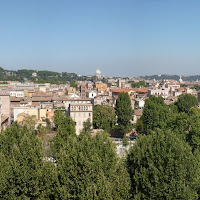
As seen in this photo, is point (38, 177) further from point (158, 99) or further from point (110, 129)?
point (158, 99)

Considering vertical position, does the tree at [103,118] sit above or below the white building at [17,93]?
below

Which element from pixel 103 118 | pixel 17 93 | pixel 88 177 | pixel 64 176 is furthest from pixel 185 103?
pixel 64 176

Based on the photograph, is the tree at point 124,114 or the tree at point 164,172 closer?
the tree at point 164,172

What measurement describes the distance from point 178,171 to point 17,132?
884 centimetres

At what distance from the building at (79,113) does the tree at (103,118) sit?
169 cm

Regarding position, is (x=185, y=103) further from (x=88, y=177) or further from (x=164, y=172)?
(x=88, y=177)

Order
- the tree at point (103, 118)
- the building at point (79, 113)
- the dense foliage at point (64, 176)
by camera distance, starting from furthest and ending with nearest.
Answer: the tree at point (103, 118) → the building at point (79, 113) → the dense foliage at point (64, 176)

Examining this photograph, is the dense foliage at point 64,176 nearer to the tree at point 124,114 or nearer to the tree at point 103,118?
the tree at point 124,114

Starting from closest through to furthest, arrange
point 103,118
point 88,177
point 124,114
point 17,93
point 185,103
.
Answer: point 88,177, point 124,114, point 103,118, point 185,103, point 17,93

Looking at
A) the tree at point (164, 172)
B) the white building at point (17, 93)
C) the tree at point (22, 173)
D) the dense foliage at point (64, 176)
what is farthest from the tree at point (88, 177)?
the white building at point (17, 93)

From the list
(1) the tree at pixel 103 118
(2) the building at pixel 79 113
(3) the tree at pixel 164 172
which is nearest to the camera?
(3) the tree at pixel 164 172

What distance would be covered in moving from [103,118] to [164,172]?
21946 mm

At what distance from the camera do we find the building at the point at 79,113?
3272 cm

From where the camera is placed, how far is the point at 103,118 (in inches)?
1382
